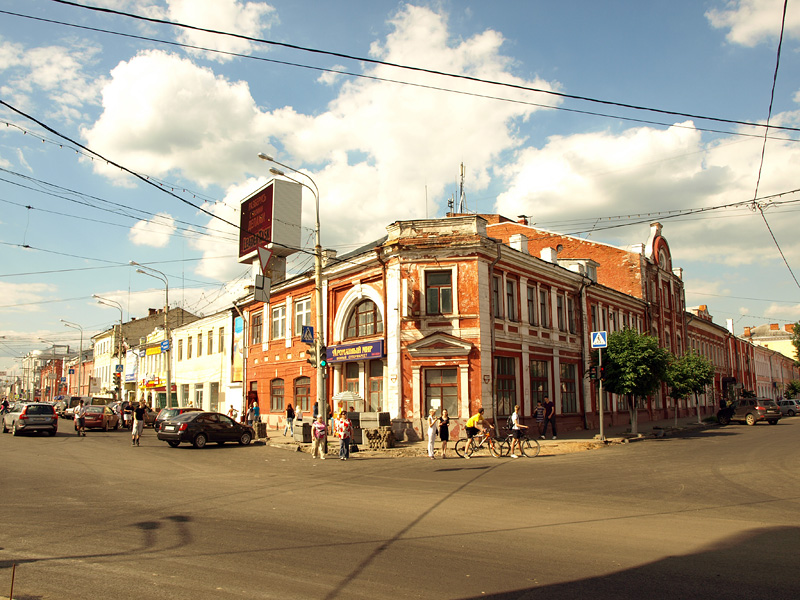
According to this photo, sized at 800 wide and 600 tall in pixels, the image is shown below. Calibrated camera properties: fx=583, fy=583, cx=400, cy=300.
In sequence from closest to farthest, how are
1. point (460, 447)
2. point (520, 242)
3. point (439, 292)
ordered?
1. point (460, 447)
2. point (439, 292)
3. point (520, 242)

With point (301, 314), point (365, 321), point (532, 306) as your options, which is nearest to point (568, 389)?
point (532, 306)

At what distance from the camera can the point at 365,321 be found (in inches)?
1094

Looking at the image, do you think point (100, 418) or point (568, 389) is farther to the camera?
point (100, 418)

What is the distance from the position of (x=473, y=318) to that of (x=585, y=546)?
1727cm

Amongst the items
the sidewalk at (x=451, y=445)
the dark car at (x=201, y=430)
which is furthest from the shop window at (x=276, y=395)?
the dark car at (x=201, y=430)

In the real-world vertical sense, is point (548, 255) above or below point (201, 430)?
above

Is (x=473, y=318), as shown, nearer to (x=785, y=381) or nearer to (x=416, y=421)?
Answer: (x=416, y=421)

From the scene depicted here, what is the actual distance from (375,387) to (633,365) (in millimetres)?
11633

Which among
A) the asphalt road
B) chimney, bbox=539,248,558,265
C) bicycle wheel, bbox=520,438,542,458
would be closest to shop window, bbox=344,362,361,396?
bicycle wheel, bbox=520,438,542,458

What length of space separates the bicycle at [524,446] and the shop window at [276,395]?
1790 cm

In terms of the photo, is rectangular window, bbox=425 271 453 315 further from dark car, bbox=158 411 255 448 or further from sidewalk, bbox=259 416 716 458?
dark car, bbox=158 411 255 448

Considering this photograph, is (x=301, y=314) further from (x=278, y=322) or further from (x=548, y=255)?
(x=548, y=255)

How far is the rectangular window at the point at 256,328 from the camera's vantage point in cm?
3794

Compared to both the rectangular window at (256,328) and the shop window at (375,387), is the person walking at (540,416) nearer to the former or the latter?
the shop window at (375,387)
